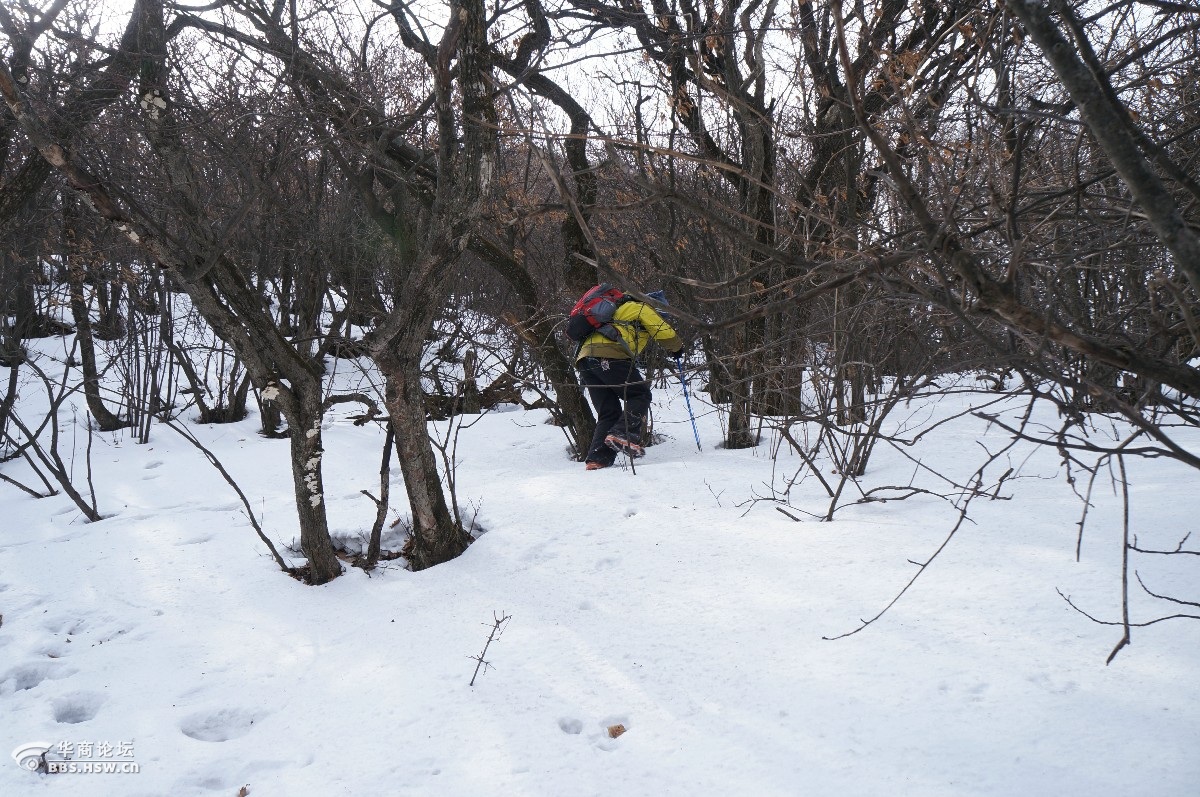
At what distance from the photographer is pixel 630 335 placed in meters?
5.94

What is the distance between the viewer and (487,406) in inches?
356

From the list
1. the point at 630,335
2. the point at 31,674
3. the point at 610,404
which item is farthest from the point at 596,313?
the point at 31,674

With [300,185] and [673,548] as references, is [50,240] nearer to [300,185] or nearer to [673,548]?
[300,185]

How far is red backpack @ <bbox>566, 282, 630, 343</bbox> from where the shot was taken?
19.3ft

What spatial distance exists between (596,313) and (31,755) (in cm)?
431

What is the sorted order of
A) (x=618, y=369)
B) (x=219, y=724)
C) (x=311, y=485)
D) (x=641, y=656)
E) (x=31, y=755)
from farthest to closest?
1. (x=618, y=369)
2. (x=311, y=485)
3. (x=641, y=656)
4. (x=219, y=724)
5. (x=31, y=755)

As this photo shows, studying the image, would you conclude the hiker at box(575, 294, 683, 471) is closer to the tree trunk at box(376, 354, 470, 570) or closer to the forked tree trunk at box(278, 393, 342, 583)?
the tree trunk at box(376, 354, 470, 570)

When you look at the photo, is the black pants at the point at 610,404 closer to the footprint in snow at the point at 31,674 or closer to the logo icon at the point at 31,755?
the footprint in snow at the point at 31,674

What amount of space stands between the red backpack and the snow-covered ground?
1.82 m

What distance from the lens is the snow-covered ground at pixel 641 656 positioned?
2105 mm

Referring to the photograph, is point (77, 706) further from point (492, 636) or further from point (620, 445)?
point (620, 445)

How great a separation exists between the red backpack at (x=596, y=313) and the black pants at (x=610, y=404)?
222 millimetres

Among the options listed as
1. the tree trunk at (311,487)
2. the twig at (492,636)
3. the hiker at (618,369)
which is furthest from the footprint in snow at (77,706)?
the hiker at (618,369)

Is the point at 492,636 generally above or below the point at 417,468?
below
